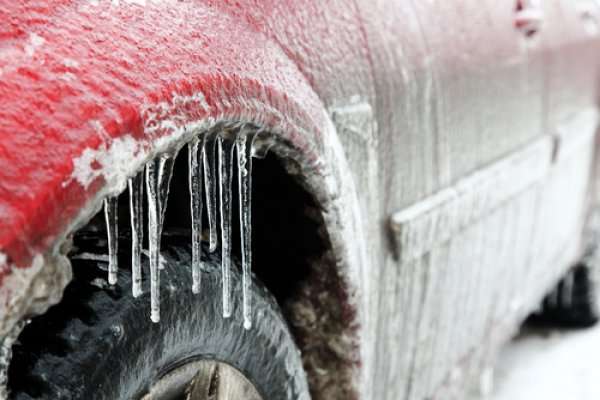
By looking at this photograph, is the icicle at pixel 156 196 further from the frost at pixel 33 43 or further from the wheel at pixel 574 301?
the wheel at pixel 574 301

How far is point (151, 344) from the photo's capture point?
1.10m

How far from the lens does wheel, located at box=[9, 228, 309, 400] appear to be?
3.24ft

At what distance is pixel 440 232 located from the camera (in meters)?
2.04

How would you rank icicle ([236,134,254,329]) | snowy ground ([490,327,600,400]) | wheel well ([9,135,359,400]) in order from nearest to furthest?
icicle ([236,134,254,329])
wheel well ([9,135,359,400])
snowy ground ([490,327,600,400])

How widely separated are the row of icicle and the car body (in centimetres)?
5

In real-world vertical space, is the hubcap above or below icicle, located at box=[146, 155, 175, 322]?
below

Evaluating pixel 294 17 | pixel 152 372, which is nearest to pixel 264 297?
pixel 152 372

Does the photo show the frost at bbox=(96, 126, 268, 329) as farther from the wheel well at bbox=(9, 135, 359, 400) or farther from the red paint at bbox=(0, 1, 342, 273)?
the wheel well at bbox=(9, 135, 359, 400)

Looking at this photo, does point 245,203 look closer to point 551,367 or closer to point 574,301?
point 551,367

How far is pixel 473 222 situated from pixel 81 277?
144 centimetres

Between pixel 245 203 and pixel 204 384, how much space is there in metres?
0.30

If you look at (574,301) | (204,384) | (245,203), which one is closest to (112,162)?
(245,203)

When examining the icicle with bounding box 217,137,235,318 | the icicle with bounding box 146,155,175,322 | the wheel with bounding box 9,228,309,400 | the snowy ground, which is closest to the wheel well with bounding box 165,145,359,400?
the wheel with bounding box 9,228,309,400

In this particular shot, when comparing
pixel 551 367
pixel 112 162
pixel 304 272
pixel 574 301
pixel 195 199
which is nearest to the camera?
pixel 112 162
